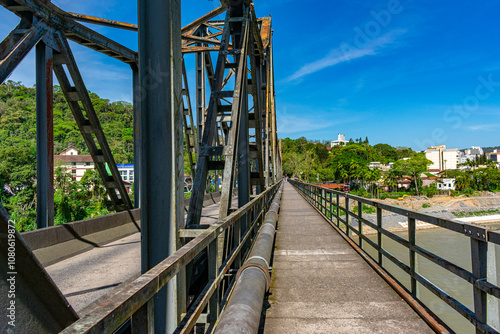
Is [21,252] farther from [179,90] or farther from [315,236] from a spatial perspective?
[315,236]

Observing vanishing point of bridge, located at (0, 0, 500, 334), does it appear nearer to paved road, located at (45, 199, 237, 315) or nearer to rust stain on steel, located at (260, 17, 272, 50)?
paved road, located at (45, 199, 237, 315)

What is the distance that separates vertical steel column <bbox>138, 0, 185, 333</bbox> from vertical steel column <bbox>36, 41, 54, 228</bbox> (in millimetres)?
5253

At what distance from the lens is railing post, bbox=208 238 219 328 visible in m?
3.09

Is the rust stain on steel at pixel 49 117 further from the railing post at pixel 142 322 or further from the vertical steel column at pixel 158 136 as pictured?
the railing post at pixel 142 322

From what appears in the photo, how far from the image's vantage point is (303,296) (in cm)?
439

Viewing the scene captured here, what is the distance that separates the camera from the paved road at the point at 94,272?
5906 millimetres

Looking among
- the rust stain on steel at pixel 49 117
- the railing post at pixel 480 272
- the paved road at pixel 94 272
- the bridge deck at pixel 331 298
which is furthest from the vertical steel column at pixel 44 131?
the railing post at pixel 480 272

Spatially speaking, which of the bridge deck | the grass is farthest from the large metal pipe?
the grass

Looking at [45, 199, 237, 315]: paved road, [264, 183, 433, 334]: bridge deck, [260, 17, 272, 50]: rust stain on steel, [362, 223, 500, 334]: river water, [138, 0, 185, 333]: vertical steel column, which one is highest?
[260, 17, 272, 50]: rust stain on steel

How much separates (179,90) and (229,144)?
6.47 ft

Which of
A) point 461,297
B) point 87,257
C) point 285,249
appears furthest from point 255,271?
point 461,297

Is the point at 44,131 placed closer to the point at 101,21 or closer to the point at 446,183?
the point at 101,21

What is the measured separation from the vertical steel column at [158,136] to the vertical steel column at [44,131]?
525cm

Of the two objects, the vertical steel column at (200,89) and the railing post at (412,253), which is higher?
the vertical steel column at (200,89)
